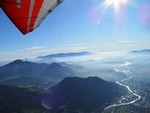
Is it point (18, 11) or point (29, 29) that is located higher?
point (18, 11)

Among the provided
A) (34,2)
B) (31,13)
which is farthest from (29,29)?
(34,2)

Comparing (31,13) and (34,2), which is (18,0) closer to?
(34,2)

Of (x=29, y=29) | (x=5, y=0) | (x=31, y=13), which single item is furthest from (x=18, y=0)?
(x=29, y=29)

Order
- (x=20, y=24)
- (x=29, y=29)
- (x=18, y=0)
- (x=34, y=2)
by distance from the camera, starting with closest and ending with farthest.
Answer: (x=18, y=0) → (x=34, y=2) → (x=20, y=24) → (x=29, y=29)

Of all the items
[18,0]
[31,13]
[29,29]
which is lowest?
[29,29]

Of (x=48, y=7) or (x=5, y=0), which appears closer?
(x=5, y=0)

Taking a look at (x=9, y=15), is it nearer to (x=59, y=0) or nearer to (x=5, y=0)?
(x=5, y=0)

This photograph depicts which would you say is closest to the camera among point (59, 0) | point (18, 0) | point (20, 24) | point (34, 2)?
point (18, 0)
